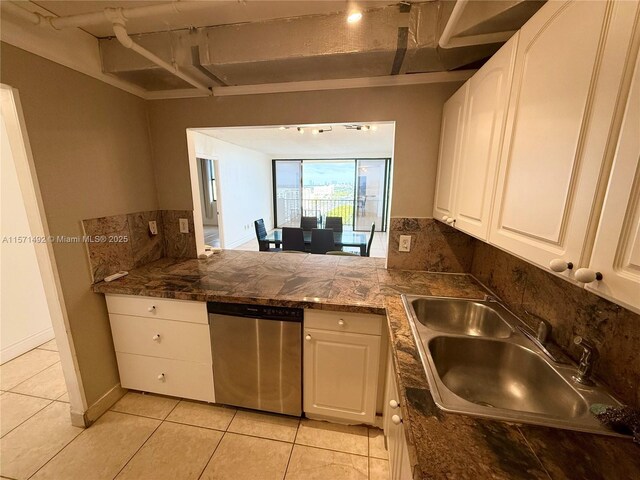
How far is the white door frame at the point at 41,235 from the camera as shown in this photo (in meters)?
1.28

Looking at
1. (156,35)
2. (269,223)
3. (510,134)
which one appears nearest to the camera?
(510,134)

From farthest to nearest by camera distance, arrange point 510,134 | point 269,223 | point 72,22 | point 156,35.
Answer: point 269,223 < point 156,35 < point 72,22 < point 510,134

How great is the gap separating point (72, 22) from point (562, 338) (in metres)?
2.68

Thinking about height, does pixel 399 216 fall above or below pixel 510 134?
below

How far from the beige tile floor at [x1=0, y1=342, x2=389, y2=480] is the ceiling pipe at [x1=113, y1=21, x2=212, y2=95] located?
7.40 ft

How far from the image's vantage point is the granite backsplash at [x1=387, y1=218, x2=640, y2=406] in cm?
80

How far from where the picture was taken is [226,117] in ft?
6.48

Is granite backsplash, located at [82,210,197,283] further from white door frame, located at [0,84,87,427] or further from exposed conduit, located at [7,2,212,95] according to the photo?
exposed conduit, located at [7,2,212,95]

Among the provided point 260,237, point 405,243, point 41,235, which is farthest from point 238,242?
point 405,243

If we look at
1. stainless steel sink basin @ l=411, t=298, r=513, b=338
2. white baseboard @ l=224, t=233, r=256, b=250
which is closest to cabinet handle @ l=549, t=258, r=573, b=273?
stainless steel sink basin @ l=411, t=298, r=513, b=338

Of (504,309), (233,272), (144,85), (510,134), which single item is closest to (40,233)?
(233,272)

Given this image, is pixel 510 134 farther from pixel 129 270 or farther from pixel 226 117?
pixel 129 270

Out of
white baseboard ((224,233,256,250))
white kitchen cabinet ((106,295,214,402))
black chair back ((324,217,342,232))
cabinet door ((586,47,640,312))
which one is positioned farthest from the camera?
white baseboard ((224,233,256,250))

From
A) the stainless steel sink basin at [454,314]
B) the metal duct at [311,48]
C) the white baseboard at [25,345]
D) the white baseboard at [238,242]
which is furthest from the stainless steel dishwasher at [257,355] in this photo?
the white baseboard at [238,242]
